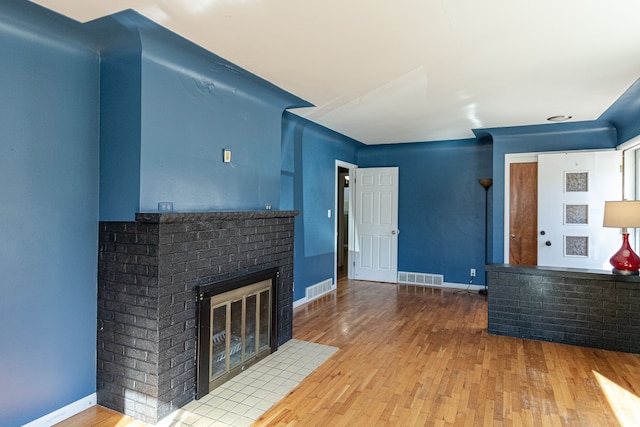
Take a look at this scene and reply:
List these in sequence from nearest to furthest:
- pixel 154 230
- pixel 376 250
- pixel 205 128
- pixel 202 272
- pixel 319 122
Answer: pixel 154 230 < pixel 202 272 < pixel 205 128 < pixel 319 122 < pixel 376 250

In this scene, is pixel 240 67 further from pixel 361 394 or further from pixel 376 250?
pixel 376 250

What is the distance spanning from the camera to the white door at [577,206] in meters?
4.62

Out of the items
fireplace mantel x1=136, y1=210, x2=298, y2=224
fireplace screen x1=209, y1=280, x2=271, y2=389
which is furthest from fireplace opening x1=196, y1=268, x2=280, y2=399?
fireplace mantel x1=136, y1=210, x2=298, y2=224

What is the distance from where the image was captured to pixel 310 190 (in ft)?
17.7

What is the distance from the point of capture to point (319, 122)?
498 cm

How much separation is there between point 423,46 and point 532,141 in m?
3.36

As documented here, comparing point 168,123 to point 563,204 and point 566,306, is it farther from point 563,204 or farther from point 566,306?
point 563,204

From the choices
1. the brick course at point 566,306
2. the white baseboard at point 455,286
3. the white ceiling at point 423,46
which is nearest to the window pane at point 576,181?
the white ceiling at point 423,46

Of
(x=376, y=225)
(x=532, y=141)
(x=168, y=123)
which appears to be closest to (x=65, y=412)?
(x=168, y=123)

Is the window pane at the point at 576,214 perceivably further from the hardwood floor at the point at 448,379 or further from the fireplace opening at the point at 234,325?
the fireplace opening at the point at 234,325

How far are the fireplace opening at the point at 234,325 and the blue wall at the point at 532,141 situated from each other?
3478mm

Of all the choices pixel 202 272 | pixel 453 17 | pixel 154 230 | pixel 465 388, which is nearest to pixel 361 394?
pixel 465 388

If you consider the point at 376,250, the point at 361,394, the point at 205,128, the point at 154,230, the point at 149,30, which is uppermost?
the point at 149,30

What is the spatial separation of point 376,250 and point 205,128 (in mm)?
4472
